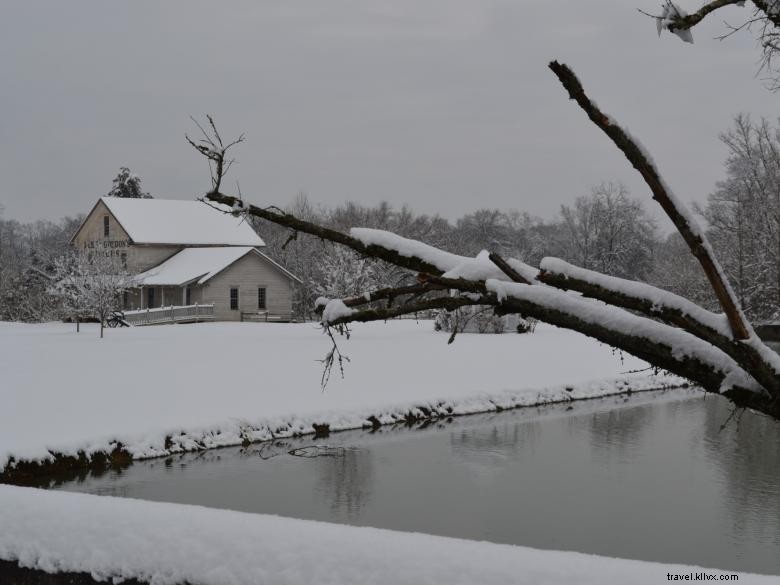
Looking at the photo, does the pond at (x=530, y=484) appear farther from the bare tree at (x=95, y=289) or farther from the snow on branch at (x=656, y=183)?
the bare tree at (x=95, y=289)

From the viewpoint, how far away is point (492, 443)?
20.0 meters

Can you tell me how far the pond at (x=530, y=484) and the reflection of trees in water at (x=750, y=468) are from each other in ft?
0.12

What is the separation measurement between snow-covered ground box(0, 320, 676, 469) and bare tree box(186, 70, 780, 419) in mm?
15709

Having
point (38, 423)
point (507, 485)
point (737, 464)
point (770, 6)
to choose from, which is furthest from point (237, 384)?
point (770, 6)

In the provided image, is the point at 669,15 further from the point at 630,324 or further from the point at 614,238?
the point at 614,238

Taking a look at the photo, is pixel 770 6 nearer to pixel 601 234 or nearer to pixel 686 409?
pixel 686 409

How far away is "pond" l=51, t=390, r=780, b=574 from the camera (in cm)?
1268

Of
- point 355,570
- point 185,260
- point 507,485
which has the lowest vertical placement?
point 507,485

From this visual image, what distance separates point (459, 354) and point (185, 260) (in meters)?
26.4

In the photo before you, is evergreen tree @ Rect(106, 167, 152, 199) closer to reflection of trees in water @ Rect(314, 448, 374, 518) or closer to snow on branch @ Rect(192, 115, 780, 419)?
reflection of trees in water @ Rect(314, 448, 374, 518)

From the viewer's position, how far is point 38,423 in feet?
61.4

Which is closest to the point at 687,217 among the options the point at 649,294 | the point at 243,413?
the point at 649,294

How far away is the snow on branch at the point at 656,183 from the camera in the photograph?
2447 millimetres

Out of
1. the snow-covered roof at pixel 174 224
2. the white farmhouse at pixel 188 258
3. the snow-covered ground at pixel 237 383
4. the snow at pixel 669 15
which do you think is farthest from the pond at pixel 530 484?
the snow-covered roof at pixel 174 224
